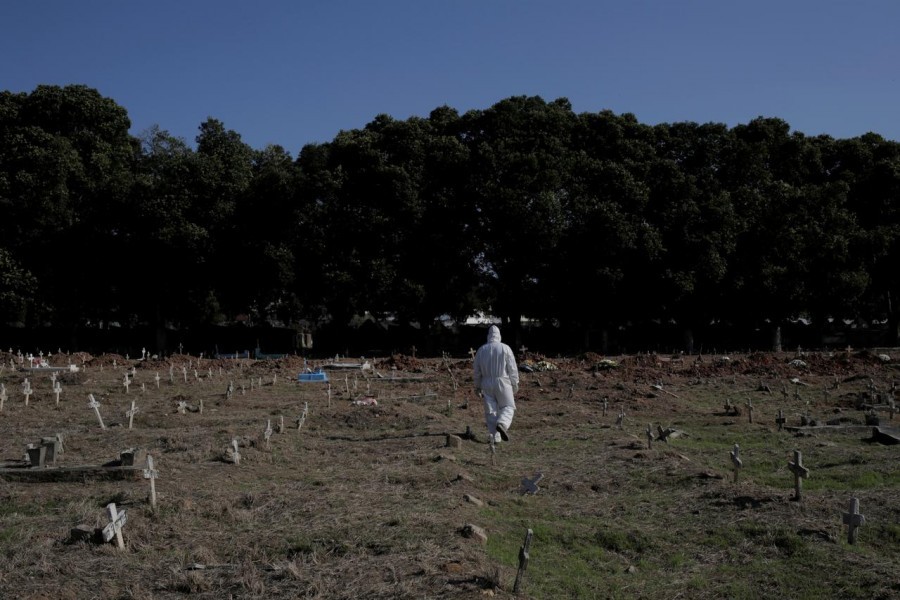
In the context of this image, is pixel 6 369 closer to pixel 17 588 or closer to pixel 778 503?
pixel 17 588

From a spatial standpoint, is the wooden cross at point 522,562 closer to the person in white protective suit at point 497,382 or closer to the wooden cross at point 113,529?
the wooden cross at point 113,529

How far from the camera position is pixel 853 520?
391 inches

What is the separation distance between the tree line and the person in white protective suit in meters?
25.8

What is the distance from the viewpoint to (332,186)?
44.4 meters

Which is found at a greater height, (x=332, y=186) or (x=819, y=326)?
Answer: (x=332, y=186)

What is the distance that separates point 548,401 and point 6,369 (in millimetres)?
19372

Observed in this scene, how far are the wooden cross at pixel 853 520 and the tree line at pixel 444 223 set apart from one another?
3388 centimetres

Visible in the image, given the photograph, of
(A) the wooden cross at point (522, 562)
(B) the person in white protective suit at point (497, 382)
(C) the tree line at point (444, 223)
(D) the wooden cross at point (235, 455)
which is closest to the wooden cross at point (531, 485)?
(A) the wooden cross at point (522, 562)

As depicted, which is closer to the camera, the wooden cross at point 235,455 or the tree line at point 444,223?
the wooden cross at point 235,455

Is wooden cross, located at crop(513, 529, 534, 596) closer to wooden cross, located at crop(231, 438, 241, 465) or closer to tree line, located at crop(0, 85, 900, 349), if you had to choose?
wooden cross, located at crop(231, 438, 241, 465)

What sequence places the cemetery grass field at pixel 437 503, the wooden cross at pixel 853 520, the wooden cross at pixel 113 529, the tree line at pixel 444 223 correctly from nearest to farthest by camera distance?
the cemetery grass field at pixel 437 503, the wooden cross at pixel 113 529, the wooden cross at pixel 853 520, the tree line at pixel 444 223

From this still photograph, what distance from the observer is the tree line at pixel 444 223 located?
1729 inches

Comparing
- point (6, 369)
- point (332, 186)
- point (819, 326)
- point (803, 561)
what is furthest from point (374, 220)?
point (803, 561)

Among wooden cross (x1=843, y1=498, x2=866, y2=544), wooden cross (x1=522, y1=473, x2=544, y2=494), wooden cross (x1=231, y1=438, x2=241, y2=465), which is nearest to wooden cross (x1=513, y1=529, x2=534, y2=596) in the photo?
wooden cross (x1=522, y1=473, x2=544, y2=494)
